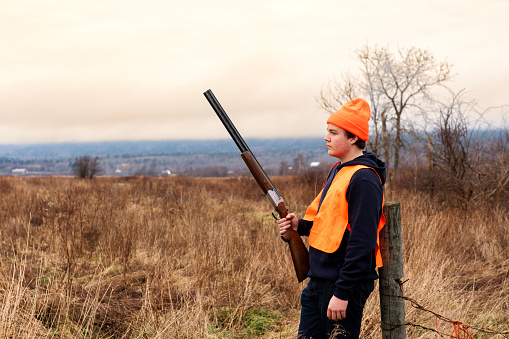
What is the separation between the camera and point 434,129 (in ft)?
27.7

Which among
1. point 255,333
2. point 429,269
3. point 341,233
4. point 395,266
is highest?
point 341,233

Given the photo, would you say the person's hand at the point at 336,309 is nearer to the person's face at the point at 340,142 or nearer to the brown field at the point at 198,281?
the person's face at the point at 340,142

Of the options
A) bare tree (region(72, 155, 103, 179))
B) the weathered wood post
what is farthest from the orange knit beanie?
bare tree (region(72, 155, 103, 179))

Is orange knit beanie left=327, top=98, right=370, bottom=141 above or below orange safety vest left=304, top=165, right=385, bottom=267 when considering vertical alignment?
above

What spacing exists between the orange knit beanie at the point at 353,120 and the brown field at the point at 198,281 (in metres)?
1.76

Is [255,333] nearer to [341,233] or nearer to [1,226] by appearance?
[341,233]

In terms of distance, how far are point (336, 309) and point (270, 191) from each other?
34.2 inches

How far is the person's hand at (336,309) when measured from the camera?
5.99ft

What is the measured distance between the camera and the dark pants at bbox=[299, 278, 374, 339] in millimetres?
1923

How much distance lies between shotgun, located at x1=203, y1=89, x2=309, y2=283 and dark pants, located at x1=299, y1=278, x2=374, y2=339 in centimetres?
18

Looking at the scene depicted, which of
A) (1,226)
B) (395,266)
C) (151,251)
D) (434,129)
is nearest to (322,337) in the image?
(395,266)

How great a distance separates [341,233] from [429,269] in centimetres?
282

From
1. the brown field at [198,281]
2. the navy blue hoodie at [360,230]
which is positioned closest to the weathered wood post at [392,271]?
the navy blue hoodie at [360,230]

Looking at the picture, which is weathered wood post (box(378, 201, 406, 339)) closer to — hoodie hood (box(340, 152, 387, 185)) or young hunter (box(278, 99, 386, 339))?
young hunter (box(278, 99, 386, 339))
